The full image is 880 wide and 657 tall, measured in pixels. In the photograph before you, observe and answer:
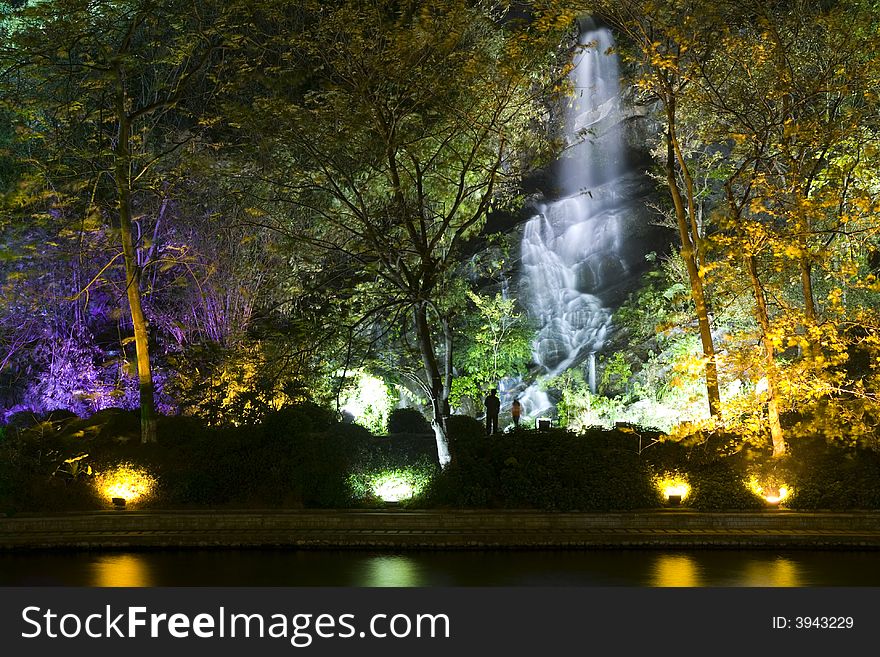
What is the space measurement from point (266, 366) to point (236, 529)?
3307mm

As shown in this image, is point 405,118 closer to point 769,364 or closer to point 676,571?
point 769,364

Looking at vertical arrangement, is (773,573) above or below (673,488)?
below

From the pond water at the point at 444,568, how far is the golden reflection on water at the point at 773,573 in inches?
0.6

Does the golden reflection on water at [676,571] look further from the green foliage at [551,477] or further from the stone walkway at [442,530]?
the green foliage at [551,477]

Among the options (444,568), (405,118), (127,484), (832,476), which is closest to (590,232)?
(405,118)

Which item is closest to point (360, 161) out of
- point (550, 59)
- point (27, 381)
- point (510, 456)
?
point (550, 59)

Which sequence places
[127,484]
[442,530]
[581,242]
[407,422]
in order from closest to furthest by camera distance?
[442,530], [127,484], [407,422], [581,242]

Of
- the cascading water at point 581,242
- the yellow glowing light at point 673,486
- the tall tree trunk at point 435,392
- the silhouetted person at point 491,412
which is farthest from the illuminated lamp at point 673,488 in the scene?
the cascading water at point 581,242

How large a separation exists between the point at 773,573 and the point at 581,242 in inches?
933

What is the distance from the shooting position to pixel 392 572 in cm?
1338

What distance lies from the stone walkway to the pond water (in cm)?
26

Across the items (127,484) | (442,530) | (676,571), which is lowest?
(676,571)

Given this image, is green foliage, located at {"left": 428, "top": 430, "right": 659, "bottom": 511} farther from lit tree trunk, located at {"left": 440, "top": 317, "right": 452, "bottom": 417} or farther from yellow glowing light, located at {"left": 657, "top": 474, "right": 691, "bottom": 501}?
lit tree trunk, located at {"left": 440, "top": 317, "right": 452, "bottom": 417}

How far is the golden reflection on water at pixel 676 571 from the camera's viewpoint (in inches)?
497
